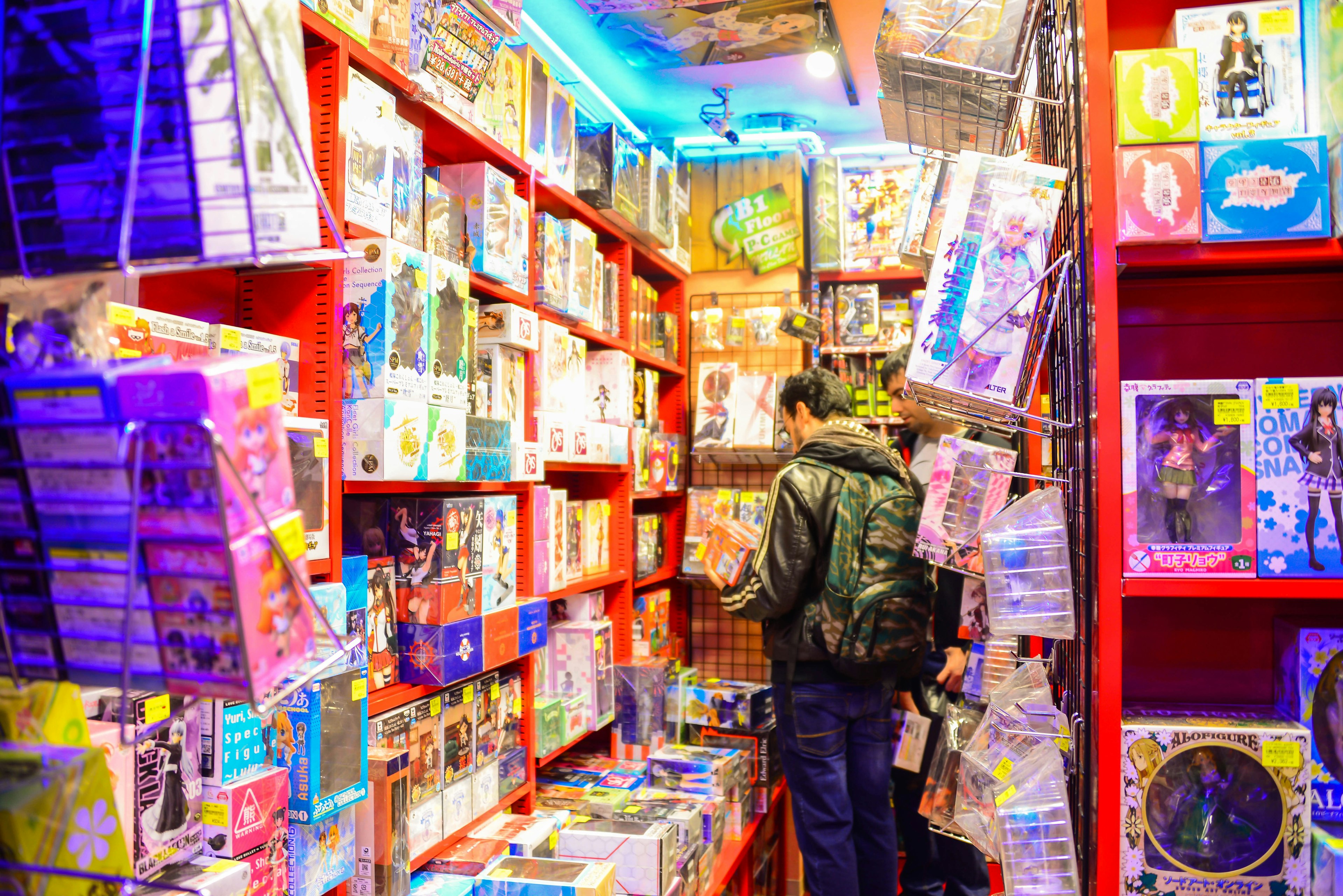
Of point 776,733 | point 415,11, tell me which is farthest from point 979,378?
point 776,733

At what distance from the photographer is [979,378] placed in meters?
1.44

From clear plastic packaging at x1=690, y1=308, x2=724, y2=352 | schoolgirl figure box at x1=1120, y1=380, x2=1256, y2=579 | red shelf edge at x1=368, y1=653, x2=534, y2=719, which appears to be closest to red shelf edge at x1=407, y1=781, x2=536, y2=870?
red shelf edge at x1=368, y1=653, x2=534, y2=719

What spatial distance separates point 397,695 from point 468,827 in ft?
1.67

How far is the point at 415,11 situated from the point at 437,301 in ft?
2.16

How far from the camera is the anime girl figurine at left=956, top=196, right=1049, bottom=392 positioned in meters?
1.42

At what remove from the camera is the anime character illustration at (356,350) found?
1.80 m

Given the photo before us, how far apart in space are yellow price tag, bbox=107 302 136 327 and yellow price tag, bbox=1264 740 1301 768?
1.89 metres

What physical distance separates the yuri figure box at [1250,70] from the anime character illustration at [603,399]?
234 centimetres

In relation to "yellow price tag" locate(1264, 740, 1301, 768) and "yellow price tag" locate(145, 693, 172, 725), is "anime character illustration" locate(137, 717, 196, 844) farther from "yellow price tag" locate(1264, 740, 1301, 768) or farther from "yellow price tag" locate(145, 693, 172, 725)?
"yellow price tag" locate(1264, 740, 1301, 768)

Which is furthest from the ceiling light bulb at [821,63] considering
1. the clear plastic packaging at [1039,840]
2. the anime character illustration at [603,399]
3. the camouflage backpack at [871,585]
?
the clear plastic packaging at [1039,840]

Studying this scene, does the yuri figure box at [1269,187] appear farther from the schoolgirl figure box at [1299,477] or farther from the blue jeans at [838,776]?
the blue jeans at [838,776]

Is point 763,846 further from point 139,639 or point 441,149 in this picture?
point 139,639

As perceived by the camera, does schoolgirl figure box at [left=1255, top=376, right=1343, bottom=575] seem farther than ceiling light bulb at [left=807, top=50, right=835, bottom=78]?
No

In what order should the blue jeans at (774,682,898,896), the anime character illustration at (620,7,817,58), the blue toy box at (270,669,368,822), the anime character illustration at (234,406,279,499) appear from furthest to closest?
the anime character illustration at (620,7,817,58)
the blue jeans at (774,682,898,896)
the blue toy box at (270,669,368,822)
the anime character illustration at (234,406,279,499)
